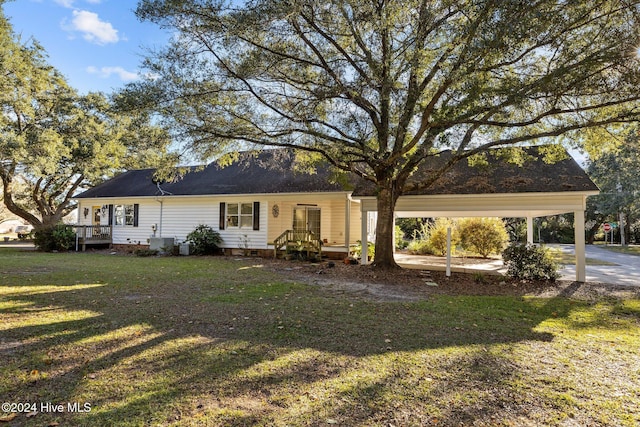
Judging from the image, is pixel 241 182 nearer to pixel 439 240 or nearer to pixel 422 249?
pixel 422 249

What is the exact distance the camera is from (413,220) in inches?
1129

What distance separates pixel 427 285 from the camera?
29.9 feet

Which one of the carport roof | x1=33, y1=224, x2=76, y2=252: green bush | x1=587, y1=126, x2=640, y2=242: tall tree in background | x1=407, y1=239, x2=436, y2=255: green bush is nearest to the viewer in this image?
the carport roof

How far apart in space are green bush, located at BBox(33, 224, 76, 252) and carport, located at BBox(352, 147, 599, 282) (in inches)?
603

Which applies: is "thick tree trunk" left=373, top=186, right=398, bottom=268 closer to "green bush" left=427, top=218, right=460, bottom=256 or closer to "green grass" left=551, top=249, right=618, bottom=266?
"green grass" left=551, top=249, right=618, bottom=266

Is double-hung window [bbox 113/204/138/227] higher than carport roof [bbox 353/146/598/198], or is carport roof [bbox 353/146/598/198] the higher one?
carport roof [bbox 353/146/598/198]

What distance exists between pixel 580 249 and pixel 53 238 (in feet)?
72.2

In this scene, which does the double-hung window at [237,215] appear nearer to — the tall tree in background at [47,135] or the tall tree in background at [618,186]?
the tall tree in background at [47,135]

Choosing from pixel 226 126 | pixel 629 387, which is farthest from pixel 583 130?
pixel 226 126

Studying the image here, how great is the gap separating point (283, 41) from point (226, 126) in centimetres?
273

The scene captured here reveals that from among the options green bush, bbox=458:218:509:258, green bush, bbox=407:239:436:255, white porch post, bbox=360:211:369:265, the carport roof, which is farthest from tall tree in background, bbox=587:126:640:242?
white porch post, bbox=360:211:369:265

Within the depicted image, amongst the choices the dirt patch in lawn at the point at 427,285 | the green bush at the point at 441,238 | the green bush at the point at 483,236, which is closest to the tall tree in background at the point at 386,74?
the dirt patch in lawn at the point at 427,285

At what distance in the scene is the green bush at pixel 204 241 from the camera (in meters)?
16.2

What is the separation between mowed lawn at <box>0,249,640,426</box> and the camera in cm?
278
